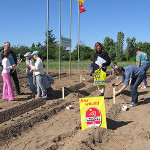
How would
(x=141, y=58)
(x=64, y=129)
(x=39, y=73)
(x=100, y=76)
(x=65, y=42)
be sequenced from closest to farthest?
(x=64, y=129) → (x=39, y=73) → (x=100, y=76) → (x=141, y=58) → (x=65, y=42)

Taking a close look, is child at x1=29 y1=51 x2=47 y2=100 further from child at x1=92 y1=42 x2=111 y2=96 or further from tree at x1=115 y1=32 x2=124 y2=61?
tree at x1=115 y1=32 x2=124 y2=61

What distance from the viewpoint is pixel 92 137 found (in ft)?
11.3

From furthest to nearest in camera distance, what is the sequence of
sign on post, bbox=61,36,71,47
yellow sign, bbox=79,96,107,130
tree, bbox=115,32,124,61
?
tree, bbox=115,32,124,61 < sign on post, bbox=61,36,71,47 < yellow sign, bbox=79,96,107,130

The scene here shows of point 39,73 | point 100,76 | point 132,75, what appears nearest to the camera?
point 132,75

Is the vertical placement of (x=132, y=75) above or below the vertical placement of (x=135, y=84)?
above

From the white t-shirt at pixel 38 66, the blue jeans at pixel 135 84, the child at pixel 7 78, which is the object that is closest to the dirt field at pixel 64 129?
the child at pixel 7 78

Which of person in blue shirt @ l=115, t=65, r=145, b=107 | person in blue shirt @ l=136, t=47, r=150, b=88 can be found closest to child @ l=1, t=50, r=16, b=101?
person in blue shirt @ l=115, t=65, r=145, b=107

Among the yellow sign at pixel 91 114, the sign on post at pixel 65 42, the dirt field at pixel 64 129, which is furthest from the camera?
the sign on post at pixel 65 42

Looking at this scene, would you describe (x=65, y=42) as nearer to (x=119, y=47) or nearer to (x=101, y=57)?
(x=101, y=57)

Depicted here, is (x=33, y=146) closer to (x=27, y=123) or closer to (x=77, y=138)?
(x=77, y=138)

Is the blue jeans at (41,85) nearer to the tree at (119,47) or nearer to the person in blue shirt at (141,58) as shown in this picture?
the person in blue shirt at (141,58)

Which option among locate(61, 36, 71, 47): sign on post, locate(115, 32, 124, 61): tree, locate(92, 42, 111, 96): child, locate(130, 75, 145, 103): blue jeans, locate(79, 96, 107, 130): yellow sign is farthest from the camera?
locate(115, 32, 124, 61): tree

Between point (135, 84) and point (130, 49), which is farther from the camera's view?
point (130, 49)

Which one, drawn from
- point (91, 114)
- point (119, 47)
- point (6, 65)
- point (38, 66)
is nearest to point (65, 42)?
point (38, 66)
